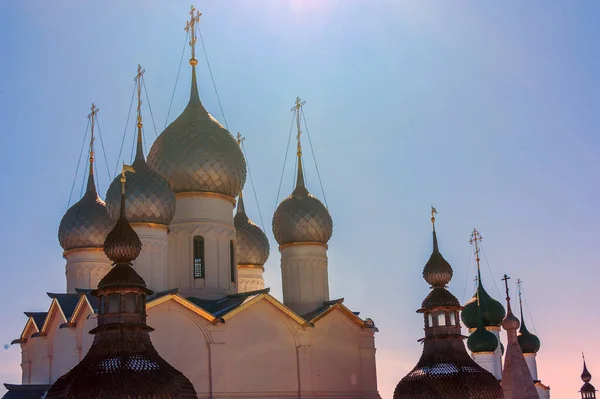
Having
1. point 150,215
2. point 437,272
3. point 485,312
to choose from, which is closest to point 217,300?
point 150,215

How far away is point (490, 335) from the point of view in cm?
3206

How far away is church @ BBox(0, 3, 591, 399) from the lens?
21.0 meters

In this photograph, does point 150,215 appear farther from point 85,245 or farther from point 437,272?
point 437,272

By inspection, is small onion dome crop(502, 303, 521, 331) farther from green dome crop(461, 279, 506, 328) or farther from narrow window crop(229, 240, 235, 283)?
narrow window crop(229, 240, 235, 283)

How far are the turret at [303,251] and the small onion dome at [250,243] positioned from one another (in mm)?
1839

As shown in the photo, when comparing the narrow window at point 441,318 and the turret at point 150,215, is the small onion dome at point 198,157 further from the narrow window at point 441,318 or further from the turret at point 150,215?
the narrow window at point 441,318

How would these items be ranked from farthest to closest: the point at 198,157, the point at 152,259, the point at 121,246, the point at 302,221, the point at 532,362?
1. the point at 532,362
2. the point at 302,221
3. the point at 198,157
4. the point at 152,259
5. the point at 121,246

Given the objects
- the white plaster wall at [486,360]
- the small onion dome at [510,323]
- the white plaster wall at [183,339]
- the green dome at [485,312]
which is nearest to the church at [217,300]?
the white plaster wall at [183,339]

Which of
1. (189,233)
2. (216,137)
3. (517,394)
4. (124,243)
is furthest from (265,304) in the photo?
(517,394)

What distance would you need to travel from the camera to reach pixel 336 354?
23922 mm

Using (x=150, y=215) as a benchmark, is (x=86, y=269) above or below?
below

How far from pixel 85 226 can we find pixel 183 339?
538cm

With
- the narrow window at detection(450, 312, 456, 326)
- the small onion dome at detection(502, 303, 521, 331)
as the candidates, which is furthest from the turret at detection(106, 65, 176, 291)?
the small onion dome at detection(502, 303, 521, 331)

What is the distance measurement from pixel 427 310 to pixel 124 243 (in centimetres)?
853
